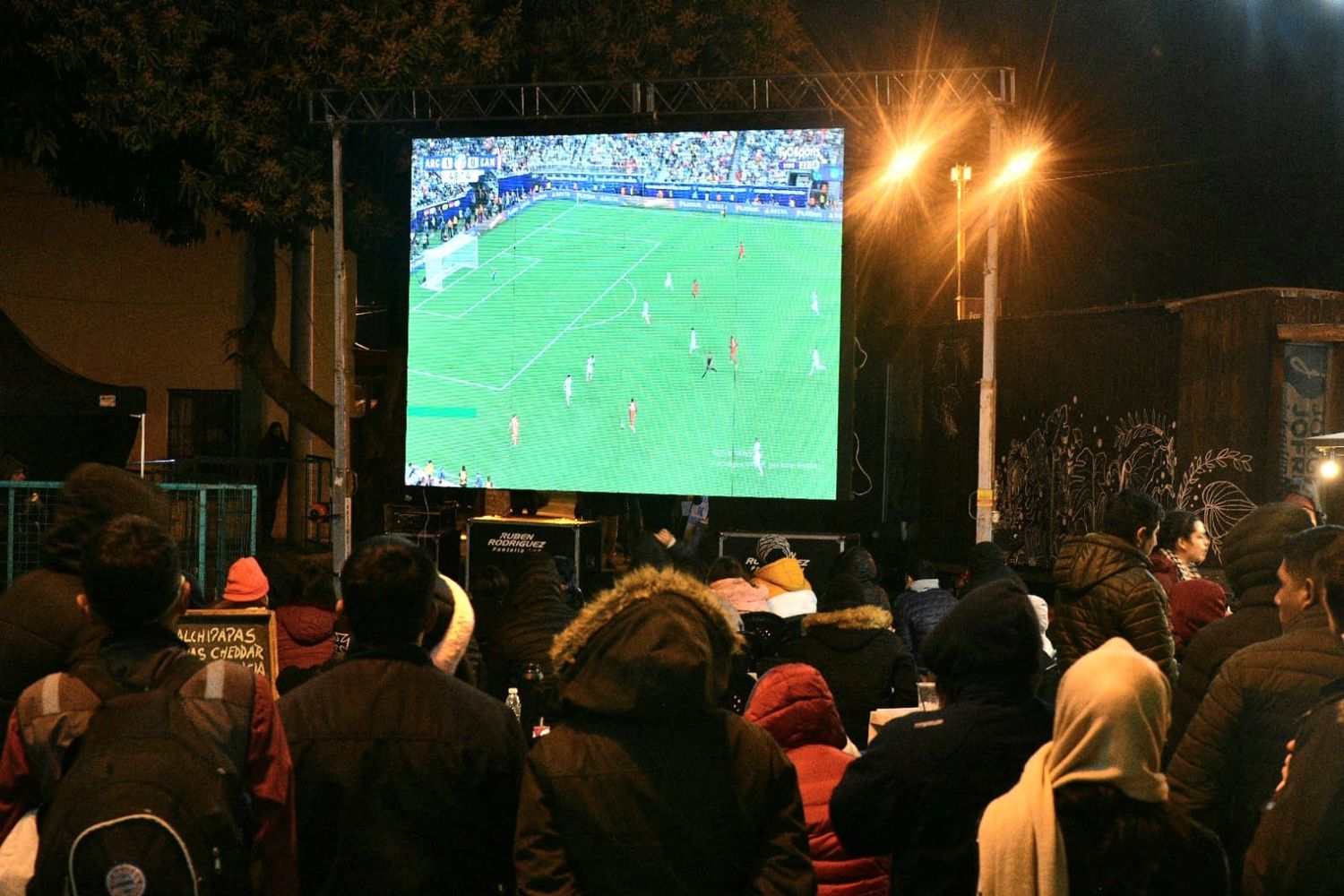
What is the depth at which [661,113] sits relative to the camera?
50.8 ft

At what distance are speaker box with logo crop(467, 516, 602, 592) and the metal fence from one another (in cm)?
383

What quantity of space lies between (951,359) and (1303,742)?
18.8 metres

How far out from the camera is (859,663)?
627 cm

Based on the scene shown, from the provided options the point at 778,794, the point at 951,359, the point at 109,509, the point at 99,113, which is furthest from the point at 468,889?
the point at 951,359

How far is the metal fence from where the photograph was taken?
33.5ft

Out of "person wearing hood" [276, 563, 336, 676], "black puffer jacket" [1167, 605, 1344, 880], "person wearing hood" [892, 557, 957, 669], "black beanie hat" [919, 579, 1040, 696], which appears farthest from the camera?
"person wearing hood" [892, 557, 957, 669]

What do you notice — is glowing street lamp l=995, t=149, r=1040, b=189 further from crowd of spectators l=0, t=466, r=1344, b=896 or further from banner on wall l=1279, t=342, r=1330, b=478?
crowd of spectators l=0, t=466, r=1344, b=896

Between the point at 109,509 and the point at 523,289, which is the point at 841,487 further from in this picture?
the point at 109,509

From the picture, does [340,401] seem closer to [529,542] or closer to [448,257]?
[448,257]

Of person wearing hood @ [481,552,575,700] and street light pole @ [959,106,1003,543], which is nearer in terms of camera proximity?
person wearing hood @ [481,552,575,700]

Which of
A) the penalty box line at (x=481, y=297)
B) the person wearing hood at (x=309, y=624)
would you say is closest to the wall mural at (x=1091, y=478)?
the penalty box line at (x=481, y=297)

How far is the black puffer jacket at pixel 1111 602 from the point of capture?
584cm

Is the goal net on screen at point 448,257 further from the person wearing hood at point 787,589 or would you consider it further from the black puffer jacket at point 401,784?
the black puffer jacket at point 401,784

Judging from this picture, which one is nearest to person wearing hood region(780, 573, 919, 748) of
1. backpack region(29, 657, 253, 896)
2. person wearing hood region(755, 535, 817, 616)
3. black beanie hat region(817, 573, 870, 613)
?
black beanie hat region(817, 573, 870, 613)
